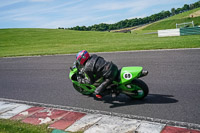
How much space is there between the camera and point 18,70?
42.2 ft

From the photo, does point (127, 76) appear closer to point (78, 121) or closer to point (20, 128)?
point (78, 121)

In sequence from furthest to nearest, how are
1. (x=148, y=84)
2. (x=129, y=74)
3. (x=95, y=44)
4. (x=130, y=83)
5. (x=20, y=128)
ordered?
1. (x=95, y=44)
2. (x=148, y=84)
3. (x=130, y=83)
4. (x=129, y=74)
5. (x=20, y=128)

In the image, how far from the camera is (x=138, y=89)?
6145 millimetres

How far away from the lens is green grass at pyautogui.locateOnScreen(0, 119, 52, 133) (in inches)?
194

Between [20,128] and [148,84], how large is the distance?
A: 4496 mm

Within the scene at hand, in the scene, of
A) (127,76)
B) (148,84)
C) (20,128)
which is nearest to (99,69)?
(127,76)

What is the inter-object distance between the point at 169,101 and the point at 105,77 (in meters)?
1.88

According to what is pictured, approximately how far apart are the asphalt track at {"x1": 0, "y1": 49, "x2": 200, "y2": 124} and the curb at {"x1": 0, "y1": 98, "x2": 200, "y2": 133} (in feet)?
1.54

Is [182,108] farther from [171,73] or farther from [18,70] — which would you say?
[18,70]

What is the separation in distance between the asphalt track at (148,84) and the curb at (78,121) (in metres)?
0.47

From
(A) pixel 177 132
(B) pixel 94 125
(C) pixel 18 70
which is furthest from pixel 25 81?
(A) pixel 177 132

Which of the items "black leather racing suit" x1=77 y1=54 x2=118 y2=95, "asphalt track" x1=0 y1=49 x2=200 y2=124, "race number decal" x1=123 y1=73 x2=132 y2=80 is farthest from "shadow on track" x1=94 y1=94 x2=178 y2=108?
"race number decal" x1=123 y1=73 x2=132 y2=80

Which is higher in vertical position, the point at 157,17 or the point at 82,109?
the point at 157,17

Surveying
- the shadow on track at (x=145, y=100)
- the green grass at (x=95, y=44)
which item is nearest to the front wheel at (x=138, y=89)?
the shadow on track at (x=145, y=100)
